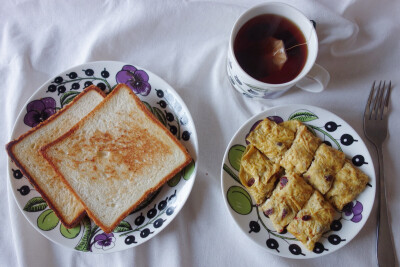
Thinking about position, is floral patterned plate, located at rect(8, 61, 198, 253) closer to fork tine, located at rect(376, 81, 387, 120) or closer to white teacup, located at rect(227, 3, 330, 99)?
white teacup, located at rect(227, 3, 330, 99)

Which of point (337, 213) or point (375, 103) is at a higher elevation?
point (375, 103)

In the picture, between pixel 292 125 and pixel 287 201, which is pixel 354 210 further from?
pixel 292 125

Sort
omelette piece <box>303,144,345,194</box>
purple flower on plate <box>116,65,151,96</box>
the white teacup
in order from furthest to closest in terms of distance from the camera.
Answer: purple flower on plate <box>116,65,151,96</box> < omelette piece <box>303,144,345,194</box> < the white teacup

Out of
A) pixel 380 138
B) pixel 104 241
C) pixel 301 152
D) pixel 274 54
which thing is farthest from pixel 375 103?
pixel 104 241

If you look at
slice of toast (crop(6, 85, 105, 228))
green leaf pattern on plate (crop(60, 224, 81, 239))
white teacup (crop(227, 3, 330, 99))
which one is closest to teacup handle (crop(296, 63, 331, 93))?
white teacup (crop(227, 3, 330, 99))

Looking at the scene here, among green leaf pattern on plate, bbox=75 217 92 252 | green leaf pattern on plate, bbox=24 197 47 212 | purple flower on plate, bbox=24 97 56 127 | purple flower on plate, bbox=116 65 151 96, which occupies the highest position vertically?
purple flower on plate, bbox=116 65 151 96

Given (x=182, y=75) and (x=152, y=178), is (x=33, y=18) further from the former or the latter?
(x=152, y=178)
